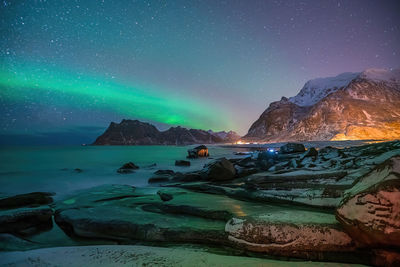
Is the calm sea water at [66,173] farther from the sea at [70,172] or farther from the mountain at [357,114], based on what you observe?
the mountain at [357,114]

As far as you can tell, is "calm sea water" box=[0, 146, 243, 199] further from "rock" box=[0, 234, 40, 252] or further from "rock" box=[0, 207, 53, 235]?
"rock" box=[0, 234, 40, 252]

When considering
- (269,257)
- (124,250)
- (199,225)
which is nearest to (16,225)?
(124,250)

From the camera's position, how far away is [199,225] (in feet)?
13.7

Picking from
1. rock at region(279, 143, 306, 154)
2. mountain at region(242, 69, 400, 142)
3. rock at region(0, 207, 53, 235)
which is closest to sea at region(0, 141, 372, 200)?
rock at region(0, 207, 53, 235)

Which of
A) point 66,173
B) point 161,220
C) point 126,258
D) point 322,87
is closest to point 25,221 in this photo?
point 161,220

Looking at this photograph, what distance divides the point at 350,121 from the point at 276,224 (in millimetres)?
96082

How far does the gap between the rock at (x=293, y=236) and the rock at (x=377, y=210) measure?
0.24m

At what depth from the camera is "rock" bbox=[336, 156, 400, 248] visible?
7.91ft

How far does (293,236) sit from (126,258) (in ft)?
8.55

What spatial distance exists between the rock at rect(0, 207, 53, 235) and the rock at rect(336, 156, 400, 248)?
650 cm

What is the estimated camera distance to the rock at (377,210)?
7.91 feet

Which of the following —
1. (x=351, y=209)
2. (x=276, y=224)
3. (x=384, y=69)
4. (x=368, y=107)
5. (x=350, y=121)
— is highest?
(x=384, y=69)

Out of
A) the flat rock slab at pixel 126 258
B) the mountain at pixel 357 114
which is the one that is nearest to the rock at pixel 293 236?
the flat rock slab at pixel 126 258

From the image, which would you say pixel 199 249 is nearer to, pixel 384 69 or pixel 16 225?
pixel 16 225
